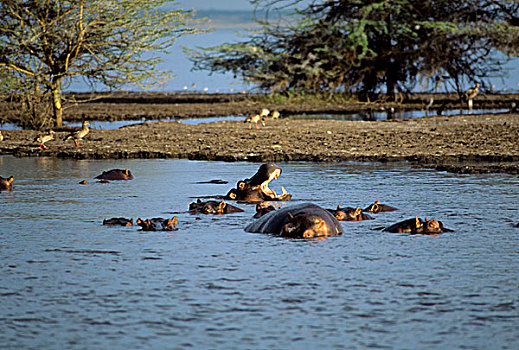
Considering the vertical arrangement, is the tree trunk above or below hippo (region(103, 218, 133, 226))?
above

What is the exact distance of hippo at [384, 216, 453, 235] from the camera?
716 cm

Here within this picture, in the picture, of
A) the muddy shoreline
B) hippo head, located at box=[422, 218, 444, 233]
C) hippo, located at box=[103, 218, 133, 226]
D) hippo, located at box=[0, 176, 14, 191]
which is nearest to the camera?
hippo head, located at box=[422, 218, 444, 233]

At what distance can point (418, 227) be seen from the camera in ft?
23.6

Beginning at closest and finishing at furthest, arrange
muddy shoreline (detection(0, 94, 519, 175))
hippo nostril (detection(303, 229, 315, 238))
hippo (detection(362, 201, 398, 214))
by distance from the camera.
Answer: hippo nostril (detection(303, 229, 315, 238)), hippo (detection(362, 201, 398, 214)), muddy shoreline (detection(0, 94, 519, 175))

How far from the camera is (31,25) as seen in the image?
19.9 meters

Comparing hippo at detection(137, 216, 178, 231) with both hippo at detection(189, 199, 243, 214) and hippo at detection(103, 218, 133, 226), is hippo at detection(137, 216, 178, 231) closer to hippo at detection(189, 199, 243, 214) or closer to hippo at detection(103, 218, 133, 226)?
hippo at detection(103, 218, 133, 226)

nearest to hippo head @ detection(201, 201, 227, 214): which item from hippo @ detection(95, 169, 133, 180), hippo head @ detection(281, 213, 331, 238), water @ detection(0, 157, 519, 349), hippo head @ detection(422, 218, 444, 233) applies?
water @ detection(0, 157, 519, 349)

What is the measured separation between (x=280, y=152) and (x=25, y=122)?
32.7 ft

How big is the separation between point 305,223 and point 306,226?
3cm

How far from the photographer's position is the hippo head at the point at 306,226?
7.03 m

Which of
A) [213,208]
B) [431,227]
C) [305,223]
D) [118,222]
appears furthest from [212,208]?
[431,227]

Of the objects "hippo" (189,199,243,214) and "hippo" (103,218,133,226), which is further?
"hippo" (189,199,243,214)

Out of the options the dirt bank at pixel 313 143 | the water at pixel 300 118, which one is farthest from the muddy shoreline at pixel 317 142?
the water at pixel 300 118

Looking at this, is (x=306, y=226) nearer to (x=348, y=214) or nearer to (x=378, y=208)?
(x=348, y=214)
